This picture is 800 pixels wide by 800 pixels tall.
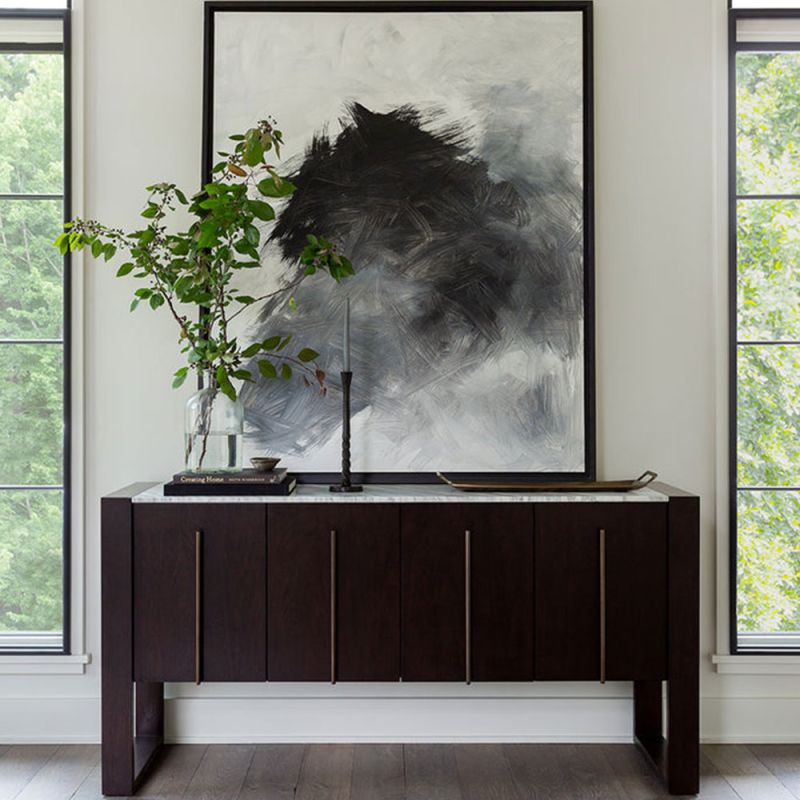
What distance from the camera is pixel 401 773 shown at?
2.56 m

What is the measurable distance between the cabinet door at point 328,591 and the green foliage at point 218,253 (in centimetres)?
48

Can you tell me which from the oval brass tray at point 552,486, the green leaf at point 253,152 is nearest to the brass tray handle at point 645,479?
the oval brass tray at point 552,486

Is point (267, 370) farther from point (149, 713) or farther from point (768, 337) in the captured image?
point (768, 337)

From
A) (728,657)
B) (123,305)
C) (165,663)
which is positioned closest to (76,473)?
(123,305)

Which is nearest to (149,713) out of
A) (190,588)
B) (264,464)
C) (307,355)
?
(190,588)

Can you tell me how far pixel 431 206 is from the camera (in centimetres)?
278

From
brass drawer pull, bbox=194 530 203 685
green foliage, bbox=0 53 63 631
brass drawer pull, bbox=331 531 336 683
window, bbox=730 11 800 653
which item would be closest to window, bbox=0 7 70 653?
green foliage, bbox=0 53 63 631

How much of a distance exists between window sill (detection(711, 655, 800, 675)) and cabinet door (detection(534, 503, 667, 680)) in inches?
20.3

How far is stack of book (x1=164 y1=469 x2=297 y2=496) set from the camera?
8.01ft

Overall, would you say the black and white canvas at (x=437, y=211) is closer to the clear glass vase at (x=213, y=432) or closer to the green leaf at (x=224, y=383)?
the clear glass vase at (x=213, y=432)

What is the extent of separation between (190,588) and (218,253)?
39.5 inches

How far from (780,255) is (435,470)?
1434mm

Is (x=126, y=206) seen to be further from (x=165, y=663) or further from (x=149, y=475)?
(x=165, y=663)

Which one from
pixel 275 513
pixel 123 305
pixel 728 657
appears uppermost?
pixel 123 305
